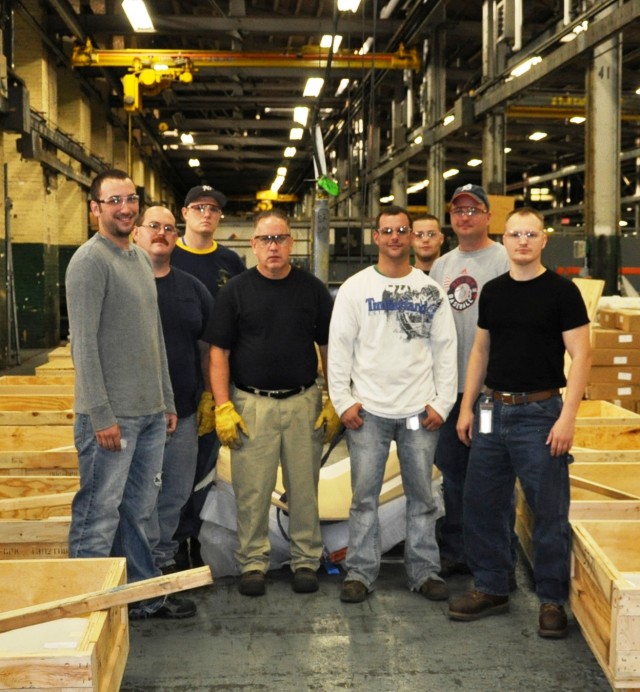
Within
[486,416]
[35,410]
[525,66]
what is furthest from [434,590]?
[525,66]

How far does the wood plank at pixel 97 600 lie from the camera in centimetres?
312

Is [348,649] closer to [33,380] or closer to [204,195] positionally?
[204,195]

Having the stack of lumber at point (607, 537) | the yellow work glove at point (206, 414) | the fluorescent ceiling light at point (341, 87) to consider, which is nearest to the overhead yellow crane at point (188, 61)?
the fluorescent ceiling light at point (341, 87)

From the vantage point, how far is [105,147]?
24.3 meters

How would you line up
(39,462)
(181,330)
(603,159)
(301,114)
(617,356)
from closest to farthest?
(181,330)
(39,462)
(617,356)
(603,159)
(301,114)

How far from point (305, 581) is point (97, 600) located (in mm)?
1786

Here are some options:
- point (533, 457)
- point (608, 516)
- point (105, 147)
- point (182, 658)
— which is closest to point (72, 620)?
point (182, 658)

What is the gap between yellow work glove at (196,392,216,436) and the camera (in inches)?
196

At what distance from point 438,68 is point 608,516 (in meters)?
14.6

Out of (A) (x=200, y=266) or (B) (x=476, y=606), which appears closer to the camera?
(B) (x=476, y=606)

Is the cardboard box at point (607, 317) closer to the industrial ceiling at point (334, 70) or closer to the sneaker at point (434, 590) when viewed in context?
the industrial ceiling at point (334, 70)

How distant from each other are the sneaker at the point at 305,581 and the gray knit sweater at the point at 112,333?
4.39ft

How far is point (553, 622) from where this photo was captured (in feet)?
13.5

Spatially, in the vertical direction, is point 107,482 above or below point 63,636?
above
